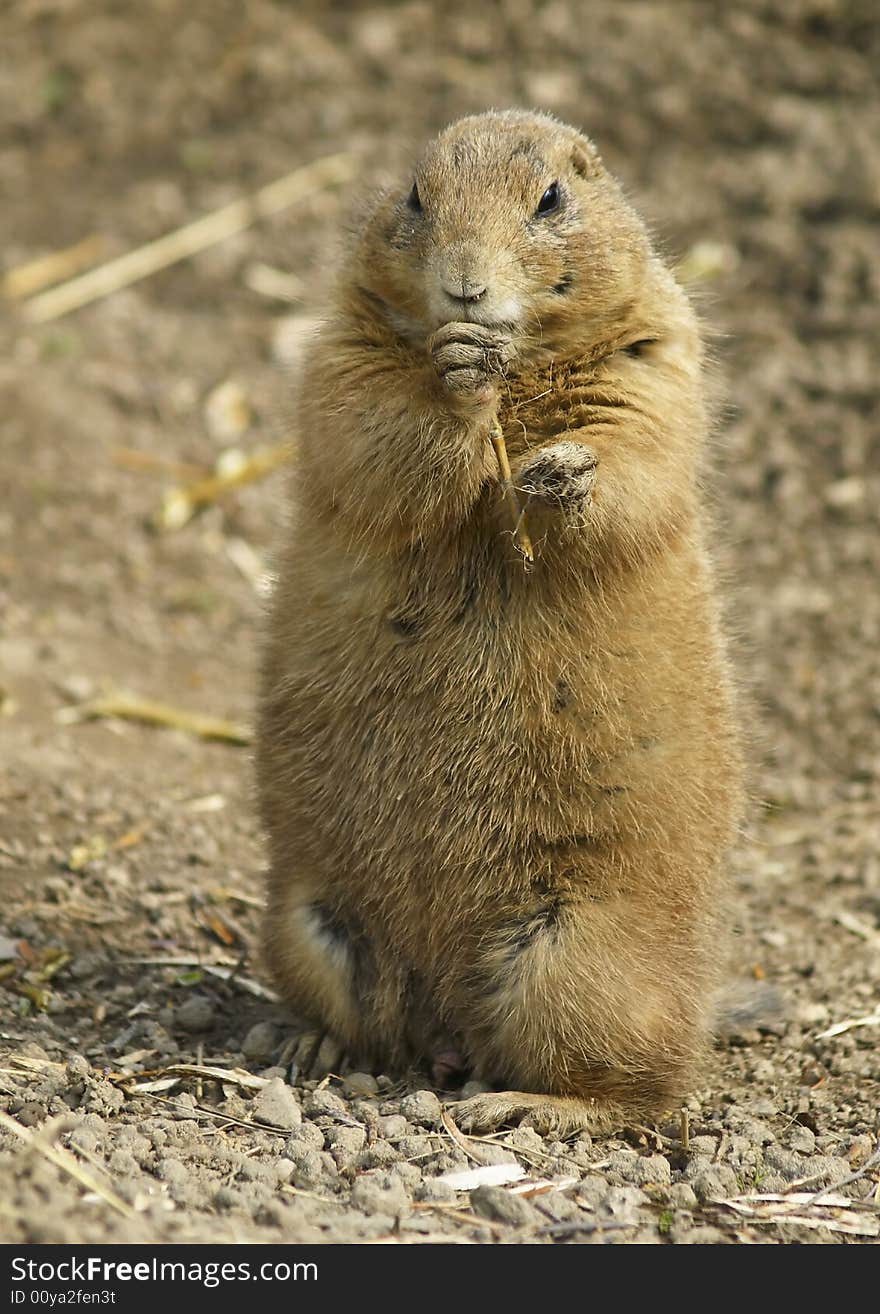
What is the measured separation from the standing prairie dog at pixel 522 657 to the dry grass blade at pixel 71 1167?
3.70 ft

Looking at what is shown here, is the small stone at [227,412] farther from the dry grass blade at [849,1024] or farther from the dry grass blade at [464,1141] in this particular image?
the dry grass blade at [464,1141]

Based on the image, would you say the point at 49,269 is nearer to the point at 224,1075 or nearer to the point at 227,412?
the point at 227,412

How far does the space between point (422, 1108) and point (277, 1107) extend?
1.32 ft

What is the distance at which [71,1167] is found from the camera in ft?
13.0

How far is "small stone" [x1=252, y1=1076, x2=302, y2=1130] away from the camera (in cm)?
458

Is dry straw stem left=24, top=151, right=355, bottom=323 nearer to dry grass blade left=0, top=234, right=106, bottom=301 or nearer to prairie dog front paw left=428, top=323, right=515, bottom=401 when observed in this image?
dry grass blade left=0, top=234, right=106, bottom=301

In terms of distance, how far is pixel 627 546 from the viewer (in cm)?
465

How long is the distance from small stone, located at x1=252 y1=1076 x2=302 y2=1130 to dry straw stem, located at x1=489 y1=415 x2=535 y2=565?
1.62 m

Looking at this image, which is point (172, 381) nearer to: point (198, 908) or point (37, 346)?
point (37, 346)

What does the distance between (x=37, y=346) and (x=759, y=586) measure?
173 inches

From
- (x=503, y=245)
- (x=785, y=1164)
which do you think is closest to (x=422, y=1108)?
Answer: (x=785, y=1164)

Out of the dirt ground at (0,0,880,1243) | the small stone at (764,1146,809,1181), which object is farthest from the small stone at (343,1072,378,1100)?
the small stone at (764,1146,809,1181)
